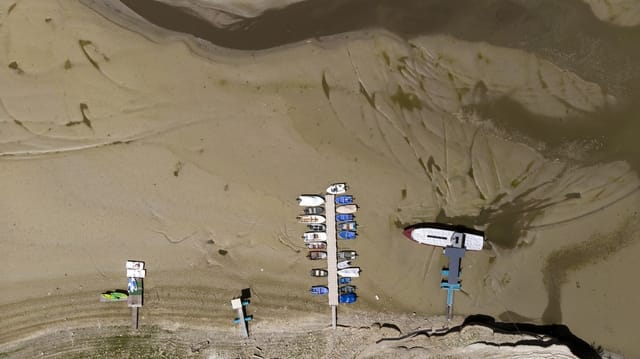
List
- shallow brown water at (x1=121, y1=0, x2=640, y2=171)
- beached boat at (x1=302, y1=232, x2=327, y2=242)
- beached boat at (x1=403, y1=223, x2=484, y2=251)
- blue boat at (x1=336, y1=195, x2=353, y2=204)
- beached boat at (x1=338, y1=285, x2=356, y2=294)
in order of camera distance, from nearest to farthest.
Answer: beached boat at (x1=403, y1=223, x2=484, y2=251) < shallow brown water at (x1=121, y1=0, x2=640, y2=171) < blue boat at (x1=336, y1=195, x2=353, y2=204) < beached boat at (x1=302, y1=232, x2=327, y2=242) < beached boat at (x1=338, y1=285, x2=356, y2=294)

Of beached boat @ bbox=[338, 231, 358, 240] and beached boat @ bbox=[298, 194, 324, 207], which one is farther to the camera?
beached boat @ bbox=[338, 231, 358, 240]

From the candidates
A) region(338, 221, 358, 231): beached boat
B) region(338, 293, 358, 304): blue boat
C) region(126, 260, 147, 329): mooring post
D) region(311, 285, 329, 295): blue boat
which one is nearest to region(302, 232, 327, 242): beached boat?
region(338, 221, 358, 231): beached boat

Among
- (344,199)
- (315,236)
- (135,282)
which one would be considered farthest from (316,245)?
(135,282)

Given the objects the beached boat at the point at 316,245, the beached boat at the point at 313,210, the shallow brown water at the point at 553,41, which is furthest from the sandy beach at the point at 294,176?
the beached boat at the point at 313,210

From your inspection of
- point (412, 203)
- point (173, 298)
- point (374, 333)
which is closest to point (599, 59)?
point (412, 203)

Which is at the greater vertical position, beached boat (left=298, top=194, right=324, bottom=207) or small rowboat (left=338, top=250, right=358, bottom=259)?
beached boat (left=298, top=194, right=324, bottom=207)

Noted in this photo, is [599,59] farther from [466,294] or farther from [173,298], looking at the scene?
[173,298]

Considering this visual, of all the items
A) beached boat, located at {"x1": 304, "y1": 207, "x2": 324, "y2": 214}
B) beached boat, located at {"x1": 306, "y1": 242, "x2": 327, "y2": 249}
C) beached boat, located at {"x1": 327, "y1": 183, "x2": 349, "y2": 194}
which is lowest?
beached boat, located at {"x1": 306, "y1": 242, "x2": 327, "y2": 249}

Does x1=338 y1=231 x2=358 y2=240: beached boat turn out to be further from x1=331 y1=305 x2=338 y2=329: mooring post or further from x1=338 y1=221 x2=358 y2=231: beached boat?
x1=331 y1=305 x2=338 y2=329: mooring post
